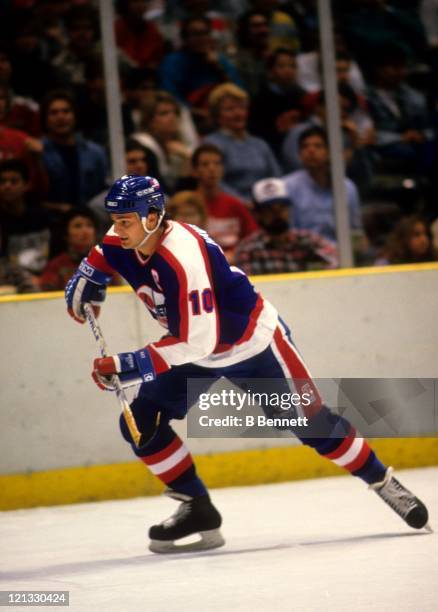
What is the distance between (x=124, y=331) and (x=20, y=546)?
3.83 ft

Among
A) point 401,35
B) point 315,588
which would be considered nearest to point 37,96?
point 401,35

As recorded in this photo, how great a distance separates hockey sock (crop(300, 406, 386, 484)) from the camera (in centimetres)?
387

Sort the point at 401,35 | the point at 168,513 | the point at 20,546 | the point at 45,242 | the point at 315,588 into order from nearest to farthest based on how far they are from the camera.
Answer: the point at 315,588 → the point at 20,546 → the point at 168,513 → the point at 45,242 → the point at 401,35

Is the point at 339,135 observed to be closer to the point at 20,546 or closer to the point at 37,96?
the point at 37,96

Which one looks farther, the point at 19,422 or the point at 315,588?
the point at 19,422

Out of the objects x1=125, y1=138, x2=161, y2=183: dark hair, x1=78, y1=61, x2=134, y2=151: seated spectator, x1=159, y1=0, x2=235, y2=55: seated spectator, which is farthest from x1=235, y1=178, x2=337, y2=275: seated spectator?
x1=159, y1=0, x2=235, y2=55: seated spectator

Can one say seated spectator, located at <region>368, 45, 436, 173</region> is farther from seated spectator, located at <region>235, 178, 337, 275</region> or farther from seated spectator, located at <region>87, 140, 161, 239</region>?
seated spectator, located at <region>87, 140, 161, 239</region>

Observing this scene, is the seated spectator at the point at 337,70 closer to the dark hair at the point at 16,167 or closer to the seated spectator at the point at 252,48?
the seated spectator at the point at 252,48

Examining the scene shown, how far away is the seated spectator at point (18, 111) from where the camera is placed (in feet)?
18.9

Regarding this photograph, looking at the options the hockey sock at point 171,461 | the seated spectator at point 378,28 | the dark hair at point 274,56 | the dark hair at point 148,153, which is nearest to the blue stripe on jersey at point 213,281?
the hockey sock at point 171,461

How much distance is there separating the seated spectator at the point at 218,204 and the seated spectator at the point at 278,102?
44cm

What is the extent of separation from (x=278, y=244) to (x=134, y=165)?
83cm

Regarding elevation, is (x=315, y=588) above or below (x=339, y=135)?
below

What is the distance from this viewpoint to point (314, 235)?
5777 mm
